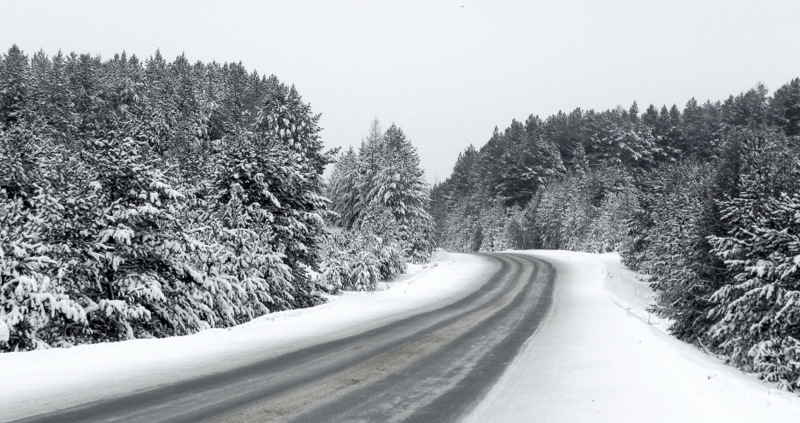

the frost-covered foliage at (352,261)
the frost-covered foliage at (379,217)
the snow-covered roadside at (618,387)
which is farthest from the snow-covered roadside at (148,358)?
the frost-covered foliage at (379,217)

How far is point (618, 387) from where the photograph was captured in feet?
23.2

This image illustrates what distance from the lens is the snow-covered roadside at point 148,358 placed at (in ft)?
19.5

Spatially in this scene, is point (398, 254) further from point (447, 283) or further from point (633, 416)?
point (633, 416)

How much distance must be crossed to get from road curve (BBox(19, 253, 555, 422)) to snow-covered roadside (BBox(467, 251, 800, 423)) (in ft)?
1.62

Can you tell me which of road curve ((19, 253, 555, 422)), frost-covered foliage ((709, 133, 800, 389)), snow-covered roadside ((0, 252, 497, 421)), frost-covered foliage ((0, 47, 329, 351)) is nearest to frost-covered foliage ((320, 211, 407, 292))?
frost-covered foliage ((0, 47, 329, 351))

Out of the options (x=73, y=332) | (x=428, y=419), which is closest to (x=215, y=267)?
(x=73, y=332)

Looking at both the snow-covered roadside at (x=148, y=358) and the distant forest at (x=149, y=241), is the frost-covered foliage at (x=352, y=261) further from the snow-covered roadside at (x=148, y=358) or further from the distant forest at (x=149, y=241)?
the snow-covered roadside at (x=148, y=358)

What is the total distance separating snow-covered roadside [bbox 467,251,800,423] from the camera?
19.3 ft

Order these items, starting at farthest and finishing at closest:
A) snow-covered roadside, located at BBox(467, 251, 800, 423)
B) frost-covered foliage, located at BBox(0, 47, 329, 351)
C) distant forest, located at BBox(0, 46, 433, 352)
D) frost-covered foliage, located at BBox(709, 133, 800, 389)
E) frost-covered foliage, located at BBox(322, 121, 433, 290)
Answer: frost-covered foliage, located at BBox(322, 121, 433, 290), frost-covered foliage, located at BBox(709, 133, 800, 389), distant forest, located at BBox(0, 46, 433, 352), frost-covered foliage, located at BBox(0, 47, 329, 351), snow-covered roadside, located at BBox(467, 251, 800, 423)

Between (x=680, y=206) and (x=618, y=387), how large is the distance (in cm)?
2256

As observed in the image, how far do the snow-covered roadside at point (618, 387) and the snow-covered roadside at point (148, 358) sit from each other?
4424 mm

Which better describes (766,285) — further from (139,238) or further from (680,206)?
(139,238)

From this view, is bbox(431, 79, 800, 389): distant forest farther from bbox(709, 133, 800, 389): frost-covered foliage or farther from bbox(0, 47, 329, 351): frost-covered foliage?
bbox(0, 47, 329, 351): frost-covered foliage

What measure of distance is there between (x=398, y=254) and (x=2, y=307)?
2127cm
